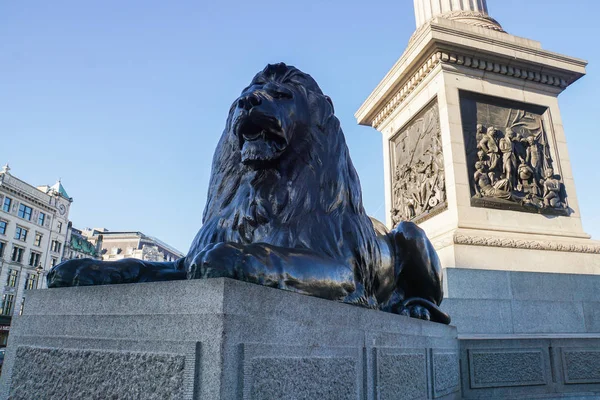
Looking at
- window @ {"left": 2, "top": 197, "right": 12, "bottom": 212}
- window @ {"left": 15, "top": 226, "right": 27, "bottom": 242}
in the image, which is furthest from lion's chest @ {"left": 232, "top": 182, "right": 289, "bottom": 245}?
window @ {"left": 15, "top": 226, "right": 27, "bottom": 242}

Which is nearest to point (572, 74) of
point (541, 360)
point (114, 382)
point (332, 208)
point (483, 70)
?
point (483, 70)

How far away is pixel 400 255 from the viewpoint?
3.75m

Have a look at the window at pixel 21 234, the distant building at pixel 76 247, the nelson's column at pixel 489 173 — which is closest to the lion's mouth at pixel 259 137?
the nelson's column at pixel 489 173

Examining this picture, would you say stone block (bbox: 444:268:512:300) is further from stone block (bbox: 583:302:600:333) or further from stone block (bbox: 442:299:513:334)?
stone block (bbox: 583:302:600:333)

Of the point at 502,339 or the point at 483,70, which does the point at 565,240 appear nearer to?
the point at 483,70

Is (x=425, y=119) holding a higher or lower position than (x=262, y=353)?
higher

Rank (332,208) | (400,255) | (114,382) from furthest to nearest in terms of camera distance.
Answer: (400,255) → (332,208) → (114,382)

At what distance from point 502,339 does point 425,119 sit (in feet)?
19.7

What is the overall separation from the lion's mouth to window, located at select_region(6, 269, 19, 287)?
51.7m

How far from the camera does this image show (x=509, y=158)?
8867 mm

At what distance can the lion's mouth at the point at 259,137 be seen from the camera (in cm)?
266

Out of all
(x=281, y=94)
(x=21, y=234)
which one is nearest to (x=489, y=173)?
(x=281, y=94)

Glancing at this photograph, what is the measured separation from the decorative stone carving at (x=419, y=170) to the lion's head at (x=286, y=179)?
238 inches

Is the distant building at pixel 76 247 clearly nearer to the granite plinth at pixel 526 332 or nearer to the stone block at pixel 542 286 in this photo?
the granite plinth at pixel 526 332
